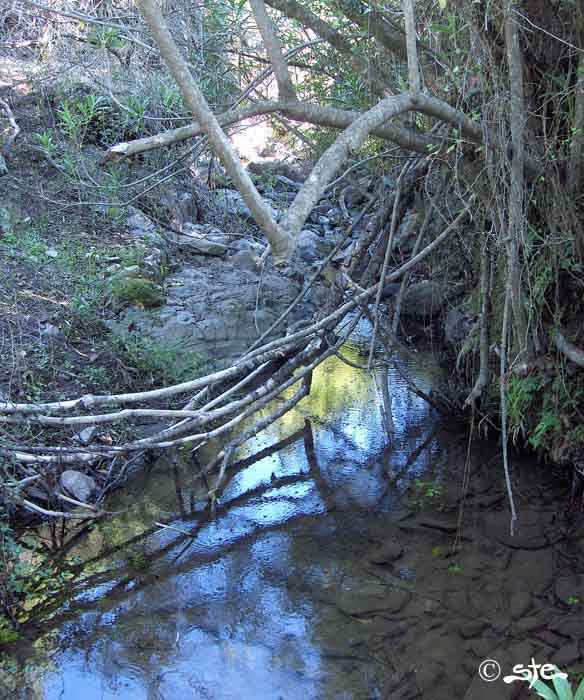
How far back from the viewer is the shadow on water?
3.11 m

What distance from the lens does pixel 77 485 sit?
4305 millimetres

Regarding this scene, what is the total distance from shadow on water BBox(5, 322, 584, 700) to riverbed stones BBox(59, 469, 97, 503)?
6.2 inches

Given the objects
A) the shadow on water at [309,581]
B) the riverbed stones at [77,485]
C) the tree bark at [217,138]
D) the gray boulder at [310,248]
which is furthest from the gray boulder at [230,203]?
the tree bark at [217,138]

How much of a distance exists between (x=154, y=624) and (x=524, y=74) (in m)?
3.14

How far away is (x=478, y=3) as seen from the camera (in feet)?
11.2

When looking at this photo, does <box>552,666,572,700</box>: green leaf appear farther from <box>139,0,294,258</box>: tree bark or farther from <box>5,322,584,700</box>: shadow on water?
<box>139,0,294,258</box>: tree bark

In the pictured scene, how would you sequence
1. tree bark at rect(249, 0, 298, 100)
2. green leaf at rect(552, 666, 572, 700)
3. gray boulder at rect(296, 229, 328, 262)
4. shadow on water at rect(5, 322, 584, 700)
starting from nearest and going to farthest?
green leaf at rect(552, 666, 572, 700), tree bark at rect(249, 0, 298, 100), shadow on water at rect(5, 322, 584, 700), gray boulder at rect(296, 229, 328, 262)

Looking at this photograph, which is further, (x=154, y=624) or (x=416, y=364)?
(x=416, y=364)

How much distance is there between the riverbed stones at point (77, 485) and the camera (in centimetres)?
427

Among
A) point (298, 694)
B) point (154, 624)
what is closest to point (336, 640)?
point (298, 694)

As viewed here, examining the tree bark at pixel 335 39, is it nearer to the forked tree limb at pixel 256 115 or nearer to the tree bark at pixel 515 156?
the forked tree limb at pixel 256 115

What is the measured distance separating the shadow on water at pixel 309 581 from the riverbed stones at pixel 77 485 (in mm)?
157

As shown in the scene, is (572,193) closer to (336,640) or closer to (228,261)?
(336,640)

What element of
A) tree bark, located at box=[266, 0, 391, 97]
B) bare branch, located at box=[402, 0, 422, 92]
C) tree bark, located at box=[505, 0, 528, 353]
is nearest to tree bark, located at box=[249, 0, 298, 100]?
bare branch, located at box=[402, 0, 422, 92]
